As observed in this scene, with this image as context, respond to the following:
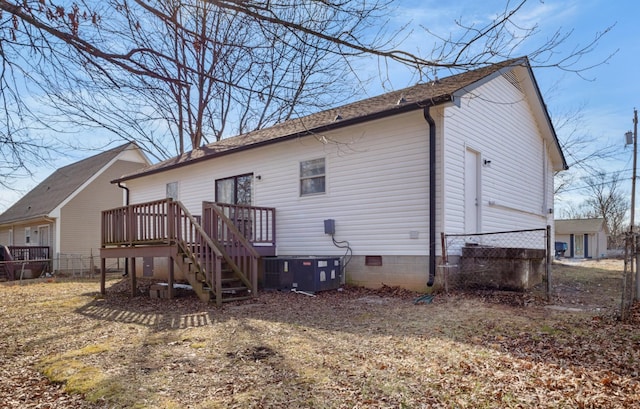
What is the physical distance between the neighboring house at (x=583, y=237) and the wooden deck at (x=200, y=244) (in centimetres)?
2833

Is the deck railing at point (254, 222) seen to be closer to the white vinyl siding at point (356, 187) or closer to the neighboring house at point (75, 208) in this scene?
the white vinyl siding at point (356, 187)

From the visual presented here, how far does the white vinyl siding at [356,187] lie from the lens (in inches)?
329

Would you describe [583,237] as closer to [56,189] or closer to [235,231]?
[235,231]

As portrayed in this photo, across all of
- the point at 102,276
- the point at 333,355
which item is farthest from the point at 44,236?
the point at 333,355

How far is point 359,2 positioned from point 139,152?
19121 millimetres

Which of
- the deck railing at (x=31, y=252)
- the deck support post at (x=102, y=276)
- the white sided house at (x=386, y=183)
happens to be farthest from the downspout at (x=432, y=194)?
the deck railing at (x=31, y=252)

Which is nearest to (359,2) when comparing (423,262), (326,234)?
(423,262)

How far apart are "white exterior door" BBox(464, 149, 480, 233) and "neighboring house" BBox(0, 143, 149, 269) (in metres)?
15.1

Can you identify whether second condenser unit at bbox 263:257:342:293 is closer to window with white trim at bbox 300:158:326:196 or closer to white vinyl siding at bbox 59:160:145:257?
window with white trim at bbox 300:158:326:196

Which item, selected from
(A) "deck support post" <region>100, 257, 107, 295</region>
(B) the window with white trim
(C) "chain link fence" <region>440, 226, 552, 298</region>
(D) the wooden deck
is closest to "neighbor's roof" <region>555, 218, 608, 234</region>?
(C) "chain link fence" <region>440, 226, 552, 298</region>

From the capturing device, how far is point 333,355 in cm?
430

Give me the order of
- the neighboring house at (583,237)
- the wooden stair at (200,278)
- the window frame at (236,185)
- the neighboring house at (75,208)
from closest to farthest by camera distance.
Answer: the wooden stair at (200,278), the window frame at (236,185), the neighboring house at (75,208), the neighboring house at (583,237)

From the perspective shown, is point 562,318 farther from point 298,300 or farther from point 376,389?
point 298,300

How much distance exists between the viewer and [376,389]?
133 inches
